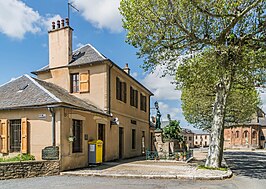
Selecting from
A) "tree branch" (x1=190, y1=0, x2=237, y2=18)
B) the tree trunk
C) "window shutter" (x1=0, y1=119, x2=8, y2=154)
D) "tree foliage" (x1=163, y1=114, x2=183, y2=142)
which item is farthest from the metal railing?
"tree branch" (x1=190, y1=0, x2=237, y2=18)

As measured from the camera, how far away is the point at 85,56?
19062 mm

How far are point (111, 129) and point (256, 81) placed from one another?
8.85 metres

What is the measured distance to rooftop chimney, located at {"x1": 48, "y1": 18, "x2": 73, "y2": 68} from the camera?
1867 cm

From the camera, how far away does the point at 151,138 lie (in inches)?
1173

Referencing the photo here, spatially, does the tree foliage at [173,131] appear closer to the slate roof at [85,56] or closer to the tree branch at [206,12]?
the slate roof at [85,56]

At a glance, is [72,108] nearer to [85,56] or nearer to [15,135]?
[15,135]

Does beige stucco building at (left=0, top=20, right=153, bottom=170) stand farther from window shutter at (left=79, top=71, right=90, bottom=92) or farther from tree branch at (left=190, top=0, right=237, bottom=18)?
tree branch at (left=190, top=0, right=237, bottom=18)

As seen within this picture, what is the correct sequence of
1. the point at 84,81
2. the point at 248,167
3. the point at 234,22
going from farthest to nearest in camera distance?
the point at 84,81 < the point at 248,167 < the point at 234,22

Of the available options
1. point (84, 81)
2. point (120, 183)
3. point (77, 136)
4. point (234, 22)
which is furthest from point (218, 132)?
point (84, 81)

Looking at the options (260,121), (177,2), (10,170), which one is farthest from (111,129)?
(260,121)

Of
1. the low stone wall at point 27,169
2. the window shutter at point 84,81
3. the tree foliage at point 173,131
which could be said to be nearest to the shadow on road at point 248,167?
the tree foliage at point 173,131

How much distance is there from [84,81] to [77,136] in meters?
4.46

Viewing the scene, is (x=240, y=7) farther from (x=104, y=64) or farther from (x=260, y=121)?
(x=260, y=121)

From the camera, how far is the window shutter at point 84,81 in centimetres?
1838
